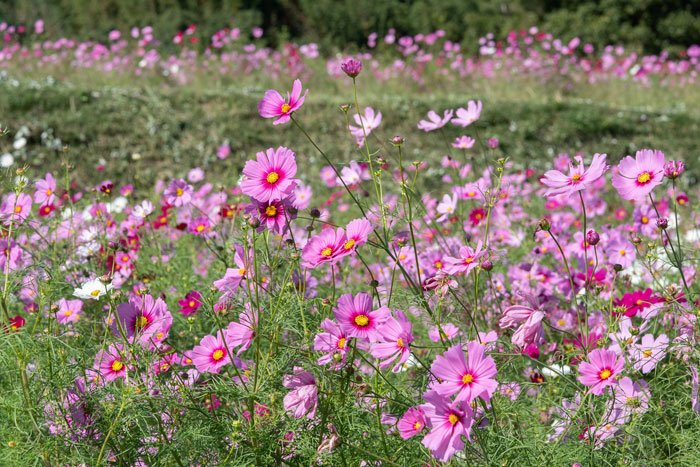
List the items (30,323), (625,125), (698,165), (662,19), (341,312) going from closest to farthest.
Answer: (341,312) < (30,323) < (698,165) < (625,125) < (662,19)

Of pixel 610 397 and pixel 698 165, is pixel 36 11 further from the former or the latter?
pixel 610 397

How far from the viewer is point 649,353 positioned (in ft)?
4.46

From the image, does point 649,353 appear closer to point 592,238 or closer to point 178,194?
point 592,238

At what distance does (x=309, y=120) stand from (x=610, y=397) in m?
5.10

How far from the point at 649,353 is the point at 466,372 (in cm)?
60

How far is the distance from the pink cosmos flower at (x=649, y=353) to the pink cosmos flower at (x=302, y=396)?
0.70m

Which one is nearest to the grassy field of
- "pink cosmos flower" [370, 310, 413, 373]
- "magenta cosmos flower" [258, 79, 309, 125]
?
"magenta cosmos flower" [258, 79, 309, 125]

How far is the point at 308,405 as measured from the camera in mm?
1139

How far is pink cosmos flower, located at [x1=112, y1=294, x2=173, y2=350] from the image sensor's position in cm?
128

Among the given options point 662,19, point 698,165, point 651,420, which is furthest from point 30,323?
point 662,19

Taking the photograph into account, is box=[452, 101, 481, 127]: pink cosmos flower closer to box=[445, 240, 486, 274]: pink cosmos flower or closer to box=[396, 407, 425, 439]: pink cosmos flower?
box=[445, 240, 486, 274]: pink cosmos flower

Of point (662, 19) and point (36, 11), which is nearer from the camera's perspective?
point (662, 19)

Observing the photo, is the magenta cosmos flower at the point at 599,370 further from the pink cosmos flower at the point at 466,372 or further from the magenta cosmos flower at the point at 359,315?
the magenta cosmos flower at the point at 359,315

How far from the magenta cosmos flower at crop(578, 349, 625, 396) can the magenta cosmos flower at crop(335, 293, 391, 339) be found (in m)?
0.37
